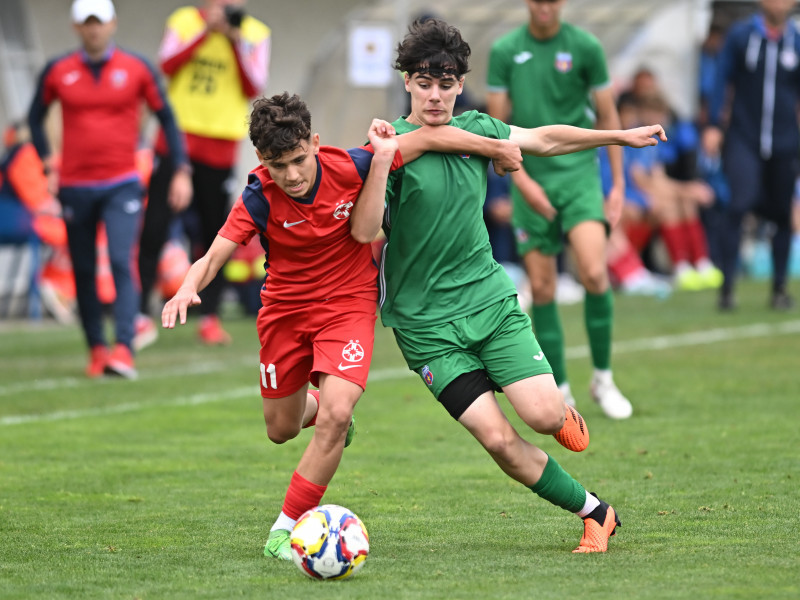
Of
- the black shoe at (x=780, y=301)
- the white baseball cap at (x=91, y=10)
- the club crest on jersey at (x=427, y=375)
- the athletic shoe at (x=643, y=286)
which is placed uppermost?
the white baseball cap at (x=91, y=10)

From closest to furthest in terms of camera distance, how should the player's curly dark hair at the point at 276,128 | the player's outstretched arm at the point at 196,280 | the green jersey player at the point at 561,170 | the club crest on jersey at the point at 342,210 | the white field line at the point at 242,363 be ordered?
1. the player's outstretched arm at the point at 196,280
2. the player's curly dark hair at the point at 276,128
3. the club crest on jersey at the point at 342,210
4. the green jersey player at the point at 561,170
5. the white field line at the point at 242,363

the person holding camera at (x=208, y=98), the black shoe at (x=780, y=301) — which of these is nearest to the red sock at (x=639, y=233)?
the black shoe at (x=780, y=301)

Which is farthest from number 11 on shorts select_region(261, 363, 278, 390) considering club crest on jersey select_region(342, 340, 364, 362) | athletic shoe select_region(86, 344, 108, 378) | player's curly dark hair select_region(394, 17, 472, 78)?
athletic shoe select_region(86, 344, 108, 378)

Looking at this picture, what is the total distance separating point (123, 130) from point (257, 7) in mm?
8963

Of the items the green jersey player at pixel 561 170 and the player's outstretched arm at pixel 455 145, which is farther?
the green jersey player at pixel 561 170

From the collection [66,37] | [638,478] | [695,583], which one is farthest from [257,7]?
[695,583]

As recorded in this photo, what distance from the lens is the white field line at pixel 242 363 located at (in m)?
8.64

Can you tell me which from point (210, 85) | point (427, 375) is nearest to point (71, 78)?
point (210, 85)

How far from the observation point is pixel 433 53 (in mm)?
5285

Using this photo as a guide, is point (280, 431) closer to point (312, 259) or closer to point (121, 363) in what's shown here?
point (312, 259)

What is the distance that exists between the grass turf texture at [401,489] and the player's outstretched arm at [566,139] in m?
1.48

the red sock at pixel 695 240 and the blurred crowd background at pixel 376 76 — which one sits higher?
the blurred crowd background at pixel 376 76

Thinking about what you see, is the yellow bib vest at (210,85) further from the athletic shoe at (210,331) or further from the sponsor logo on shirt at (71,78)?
the sponsor logo on shirt at (71,78)

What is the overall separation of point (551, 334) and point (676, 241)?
9720mm
